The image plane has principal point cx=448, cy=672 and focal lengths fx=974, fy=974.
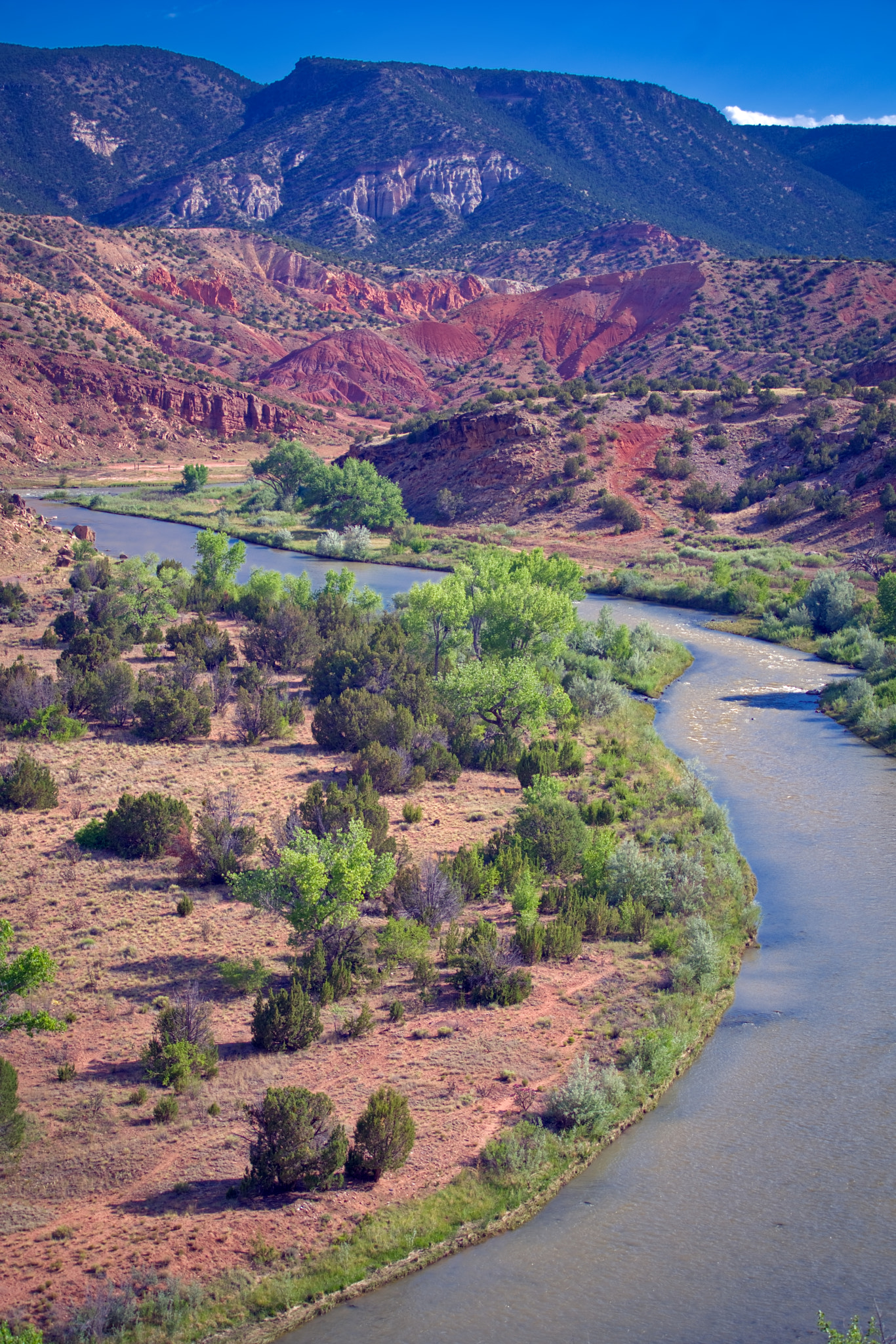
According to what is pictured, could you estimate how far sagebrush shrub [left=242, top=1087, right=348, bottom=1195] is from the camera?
35.9ft

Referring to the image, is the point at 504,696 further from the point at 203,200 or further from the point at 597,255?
the point at 203,200

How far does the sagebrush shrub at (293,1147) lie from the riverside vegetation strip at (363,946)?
0.23m

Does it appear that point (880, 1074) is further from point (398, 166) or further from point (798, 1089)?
point (398, 166)

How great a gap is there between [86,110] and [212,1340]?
231713 millimetres

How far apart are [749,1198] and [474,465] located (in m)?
61.3

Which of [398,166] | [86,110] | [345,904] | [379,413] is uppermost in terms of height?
[86,110]

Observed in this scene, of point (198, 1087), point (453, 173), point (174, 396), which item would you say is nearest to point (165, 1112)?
point (198, 1087)

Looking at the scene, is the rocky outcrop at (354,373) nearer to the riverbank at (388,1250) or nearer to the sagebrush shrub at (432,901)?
the sagebrush shrub at (432,901)

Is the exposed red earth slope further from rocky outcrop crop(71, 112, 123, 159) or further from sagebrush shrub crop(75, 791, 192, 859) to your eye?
rocky outcrop crop(71, 112, 123, 159)

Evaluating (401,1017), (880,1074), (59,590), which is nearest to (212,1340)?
(401,1017)

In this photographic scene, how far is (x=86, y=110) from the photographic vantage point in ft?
641

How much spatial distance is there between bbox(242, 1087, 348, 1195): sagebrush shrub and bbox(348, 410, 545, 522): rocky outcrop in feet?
179

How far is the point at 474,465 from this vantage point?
227ft

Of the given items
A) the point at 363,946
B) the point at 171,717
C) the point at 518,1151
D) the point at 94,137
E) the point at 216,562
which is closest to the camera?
the point at 518,1151
